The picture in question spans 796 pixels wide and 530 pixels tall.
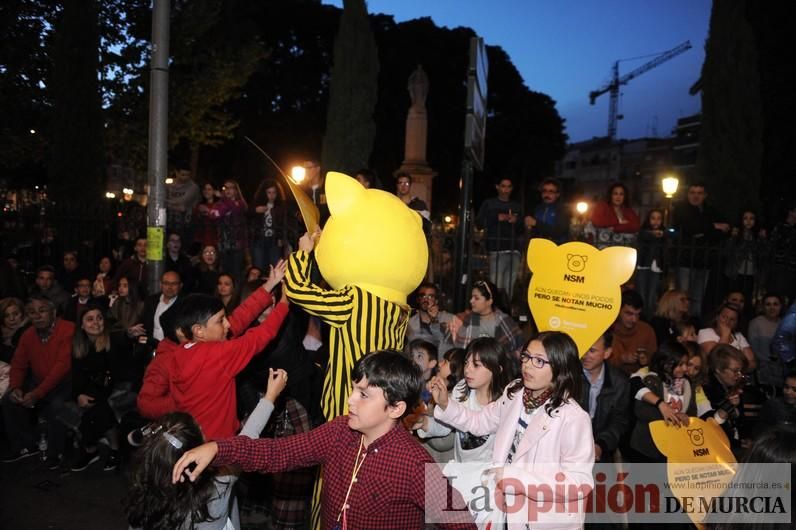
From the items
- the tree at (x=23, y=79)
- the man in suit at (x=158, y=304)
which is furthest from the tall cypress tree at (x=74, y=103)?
the man in suit at (x=158, y=304)

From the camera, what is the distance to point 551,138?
38562 mm

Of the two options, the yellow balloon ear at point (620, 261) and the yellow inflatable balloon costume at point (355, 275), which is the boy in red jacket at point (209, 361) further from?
the yellow balloon ear at point (620, 261)

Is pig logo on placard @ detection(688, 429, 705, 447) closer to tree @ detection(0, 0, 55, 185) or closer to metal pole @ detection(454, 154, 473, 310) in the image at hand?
metal pole @ detection(454, 154, 473, 310)

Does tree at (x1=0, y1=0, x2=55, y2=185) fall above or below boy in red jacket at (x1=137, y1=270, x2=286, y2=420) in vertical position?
above

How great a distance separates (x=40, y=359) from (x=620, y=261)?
214 inches

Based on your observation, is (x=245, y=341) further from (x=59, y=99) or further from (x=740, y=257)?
(x=59, y=99)

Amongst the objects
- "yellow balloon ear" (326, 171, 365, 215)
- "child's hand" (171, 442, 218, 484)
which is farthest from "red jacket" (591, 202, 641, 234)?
"child's hand" (171, 442, 218, 484)

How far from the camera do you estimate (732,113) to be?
58.9 ft

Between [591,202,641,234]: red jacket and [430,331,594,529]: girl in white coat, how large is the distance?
561cm

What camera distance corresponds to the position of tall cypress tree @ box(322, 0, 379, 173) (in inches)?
875

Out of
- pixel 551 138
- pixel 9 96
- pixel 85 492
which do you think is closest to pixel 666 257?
pixel 85 492

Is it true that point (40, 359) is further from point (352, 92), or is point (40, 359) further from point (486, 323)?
point (352, 92)

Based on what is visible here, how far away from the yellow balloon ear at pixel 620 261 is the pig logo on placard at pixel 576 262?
166mm

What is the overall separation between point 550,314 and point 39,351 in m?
4.85
